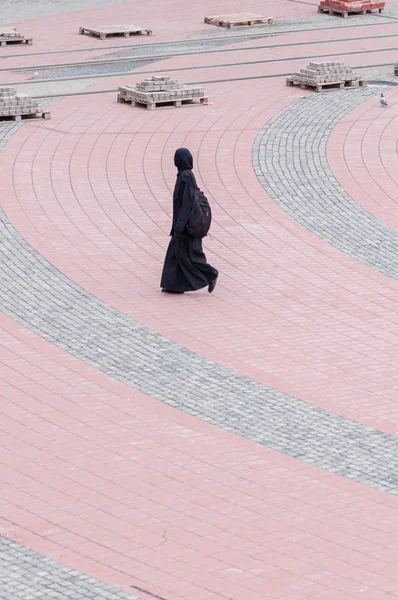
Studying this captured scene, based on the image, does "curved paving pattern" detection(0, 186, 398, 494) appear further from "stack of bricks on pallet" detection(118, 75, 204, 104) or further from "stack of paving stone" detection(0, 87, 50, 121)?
"stack of bricks on pallet" detection(118, 75, 204, 104)

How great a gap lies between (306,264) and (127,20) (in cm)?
2004

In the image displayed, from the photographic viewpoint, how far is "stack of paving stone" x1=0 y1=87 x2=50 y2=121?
2264 cm

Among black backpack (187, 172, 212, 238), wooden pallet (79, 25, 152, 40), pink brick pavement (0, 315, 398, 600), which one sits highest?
wooden pallet (79, 25, 152, 40)

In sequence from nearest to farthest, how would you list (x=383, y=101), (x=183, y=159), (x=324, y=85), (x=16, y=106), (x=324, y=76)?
(x=183, y=159)
(x=16, y=106)
(x=383, y=101)
(x=324, y=76)
(x=324, y=85)

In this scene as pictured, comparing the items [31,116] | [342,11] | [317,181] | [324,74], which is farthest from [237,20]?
[317,181]

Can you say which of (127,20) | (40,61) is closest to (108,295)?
(40,61)

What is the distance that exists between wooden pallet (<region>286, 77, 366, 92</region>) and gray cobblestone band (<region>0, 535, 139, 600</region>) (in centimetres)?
1762

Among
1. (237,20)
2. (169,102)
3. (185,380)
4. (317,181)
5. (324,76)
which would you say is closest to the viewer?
(185,380)

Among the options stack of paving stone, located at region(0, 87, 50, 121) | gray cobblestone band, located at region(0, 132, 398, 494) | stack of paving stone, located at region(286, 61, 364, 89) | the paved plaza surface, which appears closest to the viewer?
the paved plaza surface

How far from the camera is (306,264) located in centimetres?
1577

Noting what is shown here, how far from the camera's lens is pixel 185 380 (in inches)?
486

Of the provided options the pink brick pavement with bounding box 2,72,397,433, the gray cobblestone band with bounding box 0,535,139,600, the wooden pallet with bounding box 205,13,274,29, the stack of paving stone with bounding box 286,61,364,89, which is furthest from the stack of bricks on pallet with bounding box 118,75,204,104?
the gray cobblestone band with bounding box 0,535,139,600

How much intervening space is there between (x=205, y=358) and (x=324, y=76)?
13.5 meters

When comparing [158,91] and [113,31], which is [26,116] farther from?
[113,31]
